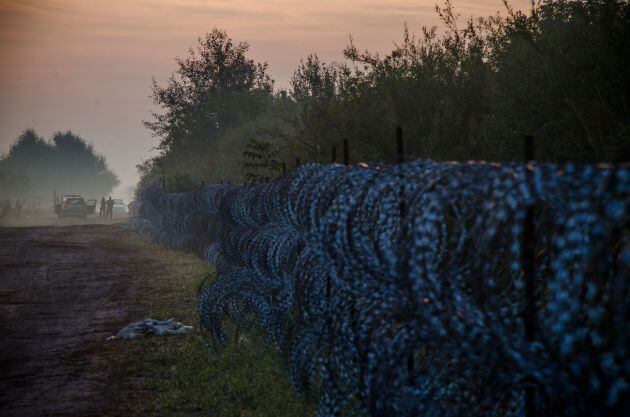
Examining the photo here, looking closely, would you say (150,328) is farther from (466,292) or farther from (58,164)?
(58,164)

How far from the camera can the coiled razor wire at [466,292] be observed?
3.20 meters

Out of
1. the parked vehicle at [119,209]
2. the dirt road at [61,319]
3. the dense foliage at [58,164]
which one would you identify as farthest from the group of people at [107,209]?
the dense foliage at [58,164]

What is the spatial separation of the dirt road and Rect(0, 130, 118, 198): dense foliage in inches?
4008

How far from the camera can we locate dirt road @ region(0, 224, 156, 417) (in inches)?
350

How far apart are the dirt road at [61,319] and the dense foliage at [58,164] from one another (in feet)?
334

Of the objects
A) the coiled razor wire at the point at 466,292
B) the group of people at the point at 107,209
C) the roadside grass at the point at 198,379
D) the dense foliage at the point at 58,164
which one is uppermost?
the dense foliage at the point at 58,164

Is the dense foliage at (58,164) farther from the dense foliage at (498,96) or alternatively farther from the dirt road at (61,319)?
the dense foliage at (498,96)

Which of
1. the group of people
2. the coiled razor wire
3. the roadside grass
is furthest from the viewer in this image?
the group of people

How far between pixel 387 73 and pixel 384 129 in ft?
7.28

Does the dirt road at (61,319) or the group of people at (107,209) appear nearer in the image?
the dirt road at (61,319)

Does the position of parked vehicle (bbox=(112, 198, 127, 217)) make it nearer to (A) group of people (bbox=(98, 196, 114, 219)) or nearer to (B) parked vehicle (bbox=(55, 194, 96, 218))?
(A) group of people (bbox=(98, 196, 114, 219))

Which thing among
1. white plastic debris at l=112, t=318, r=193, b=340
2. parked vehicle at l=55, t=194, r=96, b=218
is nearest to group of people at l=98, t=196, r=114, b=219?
parked vehicle at l=55, t=194, r=96, b=218

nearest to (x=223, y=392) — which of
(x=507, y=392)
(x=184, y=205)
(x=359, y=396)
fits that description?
(x=359, y=396)

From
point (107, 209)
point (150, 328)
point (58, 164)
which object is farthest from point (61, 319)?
point (58, 164)
